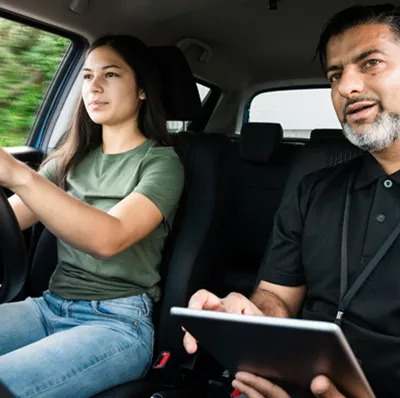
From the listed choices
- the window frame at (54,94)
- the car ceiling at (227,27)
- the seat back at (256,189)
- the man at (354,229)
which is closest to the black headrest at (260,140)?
the seat back at (256,189)

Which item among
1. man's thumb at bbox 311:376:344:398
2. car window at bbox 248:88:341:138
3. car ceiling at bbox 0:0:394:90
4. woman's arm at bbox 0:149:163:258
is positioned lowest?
man's thumb at bbox 311:376:344:398

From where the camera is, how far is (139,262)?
74.9 inches

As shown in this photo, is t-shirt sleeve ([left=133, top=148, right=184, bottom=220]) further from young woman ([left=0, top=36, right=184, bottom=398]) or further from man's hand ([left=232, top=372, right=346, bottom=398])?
man's hand ([left=232, top=372, right=346, bottom=398])

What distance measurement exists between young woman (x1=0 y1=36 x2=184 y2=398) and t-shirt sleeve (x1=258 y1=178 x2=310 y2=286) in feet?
1.10

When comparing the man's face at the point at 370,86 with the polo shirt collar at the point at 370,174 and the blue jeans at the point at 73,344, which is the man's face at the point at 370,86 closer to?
the polo shirt collar at the point at 370,174

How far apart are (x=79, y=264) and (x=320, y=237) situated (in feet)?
2.33

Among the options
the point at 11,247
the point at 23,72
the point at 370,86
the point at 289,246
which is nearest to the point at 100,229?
the point at 11,247

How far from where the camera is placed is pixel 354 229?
1.57 metres

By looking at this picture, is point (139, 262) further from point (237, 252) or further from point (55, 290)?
point (237, 252)

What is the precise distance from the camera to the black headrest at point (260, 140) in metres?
3.03

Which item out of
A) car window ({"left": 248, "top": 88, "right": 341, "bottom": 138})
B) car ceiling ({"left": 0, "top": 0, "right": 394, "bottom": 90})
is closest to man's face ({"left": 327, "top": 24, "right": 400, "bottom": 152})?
car ceiling ({"left": 0, "top": 0, "right": 394, "bottom": 90})

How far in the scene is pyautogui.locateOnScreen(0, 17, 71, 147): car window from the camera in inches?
91.7

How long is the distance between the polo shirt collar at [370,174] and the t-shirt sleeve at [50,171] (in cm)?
100

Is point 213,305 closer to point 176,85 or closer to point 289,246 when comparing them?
point 289,246
